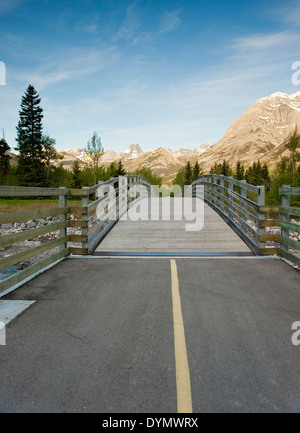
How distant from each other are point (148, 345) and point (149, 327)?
15.9 inches

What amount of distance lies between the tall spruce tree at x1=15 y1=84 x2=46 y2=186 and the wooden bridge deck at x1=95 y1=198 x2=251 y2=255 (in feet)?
142

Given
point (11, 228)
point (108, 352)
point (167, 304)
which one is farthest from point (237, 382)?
point (11, 228)

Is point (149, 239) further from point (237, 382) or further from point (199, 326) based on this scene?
point (237, 382)

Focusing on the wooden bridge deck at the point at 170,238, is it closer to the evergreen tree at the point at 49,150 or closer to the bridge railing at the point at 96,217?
the bridge railing at the point at 96,217

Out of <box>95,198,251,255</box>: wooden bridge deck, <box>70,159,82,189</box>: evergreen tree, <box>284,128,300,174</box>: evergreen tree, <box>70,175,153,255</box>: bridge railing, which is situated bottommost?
<box>95,198,251,255</box>: wooden bridge deck

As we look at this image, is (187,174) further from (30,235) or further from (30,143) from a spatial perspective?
(30,235)

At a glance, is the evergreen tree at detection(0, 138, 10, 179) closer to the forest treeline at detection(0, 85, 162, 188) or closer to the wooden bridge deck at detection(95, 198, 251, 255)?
the forest treeline at detection(0, 85, 162, 188)

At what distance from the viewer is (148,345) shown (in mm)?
3176

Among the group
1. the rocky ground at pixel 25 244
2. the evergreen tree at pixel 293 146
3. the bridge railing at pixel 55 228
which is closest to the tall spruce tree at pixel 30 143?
the rocky ground at pixel 25 244

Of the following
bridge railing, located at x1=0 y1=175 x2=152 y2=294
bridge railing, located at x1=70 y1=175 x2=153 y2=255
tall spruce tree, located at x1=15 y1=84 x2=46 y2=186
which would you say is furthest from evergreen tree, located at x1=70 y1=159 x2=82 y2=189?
bridge railing, located at x1=70 y1=175 x2=153 y2=255

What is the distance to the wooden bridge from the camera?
2416 millimetres

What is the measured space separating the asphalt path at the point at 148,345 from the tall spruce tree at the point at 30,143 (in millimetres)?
47892

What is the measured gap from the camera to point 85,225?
7.23 m

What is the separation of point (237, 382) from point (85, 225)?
5394mm
